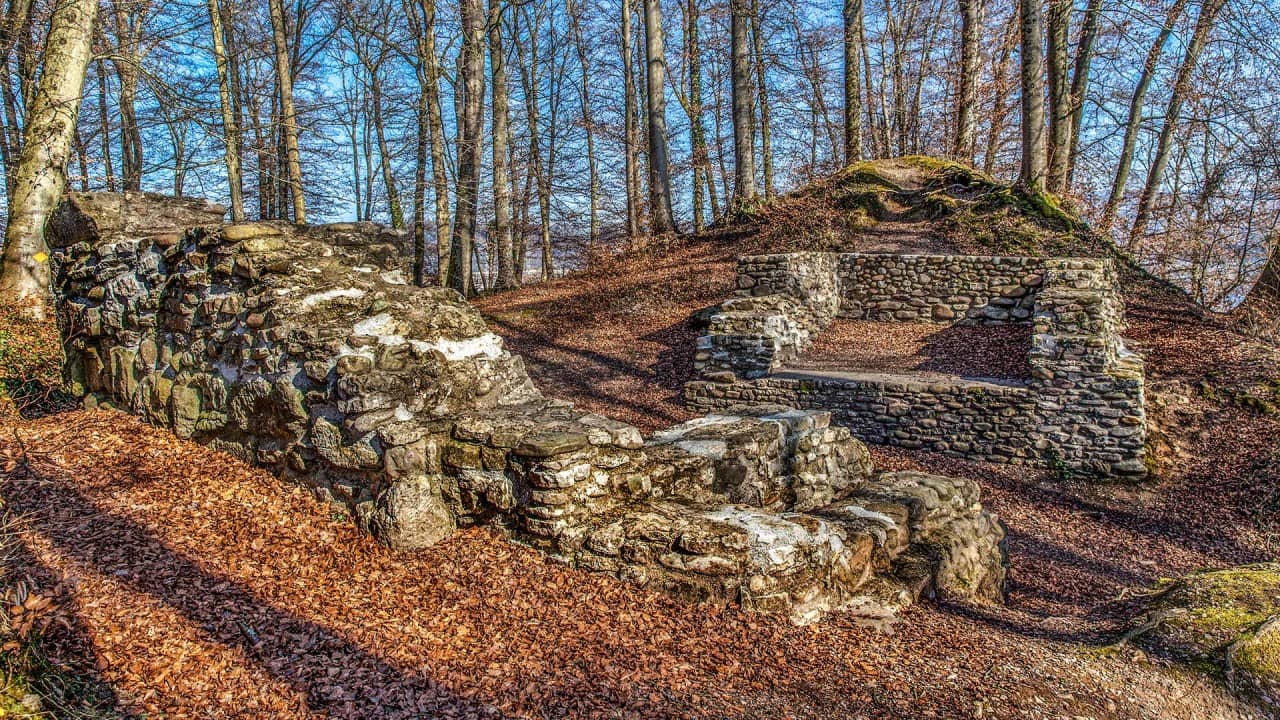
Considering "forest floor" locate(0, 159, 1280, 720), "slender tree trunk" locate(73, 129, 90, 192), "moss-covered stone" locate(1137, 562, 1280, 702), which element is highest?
"slender tree trunk" locate(73, 129, 90, 192)

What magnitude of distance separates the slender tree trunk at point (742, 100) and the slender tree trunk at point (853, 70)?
2.91 m

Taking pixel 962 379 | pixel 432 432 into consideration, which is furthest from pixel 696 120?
pixel 432 432

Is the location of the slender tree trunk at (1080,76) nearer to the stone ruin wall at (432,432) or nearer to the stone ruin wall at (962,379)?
the stone ruin wall at (962,379)

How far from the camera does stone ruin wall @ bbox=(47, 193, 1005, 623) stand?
3.80 metres

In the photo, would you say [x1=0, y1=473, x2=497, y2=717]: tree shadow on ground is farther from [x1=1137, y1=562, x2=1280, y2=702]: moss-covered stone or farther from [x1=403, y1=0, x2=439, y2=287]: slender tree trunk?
[x1=403, y1=0, x2=439, y2=287]: slender tree trunk

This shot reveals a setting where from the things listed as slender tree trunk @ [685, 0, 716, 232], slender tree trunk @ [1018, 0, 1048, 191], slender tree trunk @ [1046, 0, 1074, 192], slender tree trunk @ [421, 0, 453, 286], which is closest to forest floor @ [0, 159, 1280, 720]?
slender tree trunk @ [1018, 0, 1048, 191]

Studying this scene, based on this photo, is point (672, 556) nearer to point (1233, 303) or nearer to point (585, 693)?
point (585, 693)

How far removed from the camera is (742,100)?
1667 centimetres

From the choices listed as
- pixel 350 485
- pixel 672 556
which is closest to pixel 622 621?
→ pixel 672 556

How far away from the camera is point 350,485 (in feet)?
13.2

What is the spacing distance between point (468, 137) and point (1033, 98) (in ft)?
41.2

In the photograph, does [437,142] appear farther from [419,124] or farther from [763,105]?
[763,105]

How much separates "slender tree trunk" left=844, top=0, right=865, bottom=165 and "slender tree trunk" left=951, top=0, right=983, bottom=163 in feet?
8.24

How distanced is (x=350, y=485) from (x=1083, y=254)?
14.2 meters
